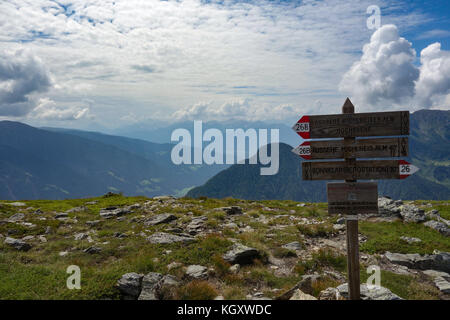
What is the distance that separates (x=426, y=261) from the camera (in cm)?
1328

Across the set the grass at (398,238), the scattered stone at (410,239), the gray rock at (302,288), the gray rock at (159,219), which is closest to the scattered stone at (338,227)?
the grass at (398,238)

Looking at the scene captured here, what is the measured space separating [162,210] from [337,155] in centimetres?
1815

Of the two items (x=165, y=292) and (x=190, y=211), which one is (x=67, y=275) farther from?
(x=190, y=211)

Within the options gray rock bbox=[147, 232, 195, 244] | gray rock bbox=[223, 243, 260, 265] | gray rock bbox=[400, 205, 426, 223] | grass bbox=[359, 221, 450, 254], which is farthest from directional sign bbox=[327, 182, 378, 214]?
gray rock bbox=[400, 205, 426, 223]

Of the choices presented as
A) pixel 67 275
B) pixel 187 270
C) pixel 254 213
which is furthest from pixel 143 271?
pixel 254 213

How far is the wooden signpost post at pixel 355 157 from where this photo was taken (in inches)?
364

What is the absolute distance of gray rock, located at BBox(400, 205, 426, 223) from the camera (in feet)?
65.1

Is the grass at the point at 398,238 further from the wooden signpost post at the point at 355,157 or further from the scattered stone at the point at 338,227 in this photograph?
the wooden signpost post at the point at 355,157

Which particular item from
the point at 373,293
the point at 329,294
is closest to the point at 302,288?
the point at 329,294

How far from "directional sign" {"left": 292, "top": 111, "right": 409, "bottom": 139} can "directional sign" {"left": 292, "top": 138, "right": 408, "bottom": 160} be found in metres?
0.26

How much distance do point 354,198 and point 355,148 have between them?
70.5 inches
